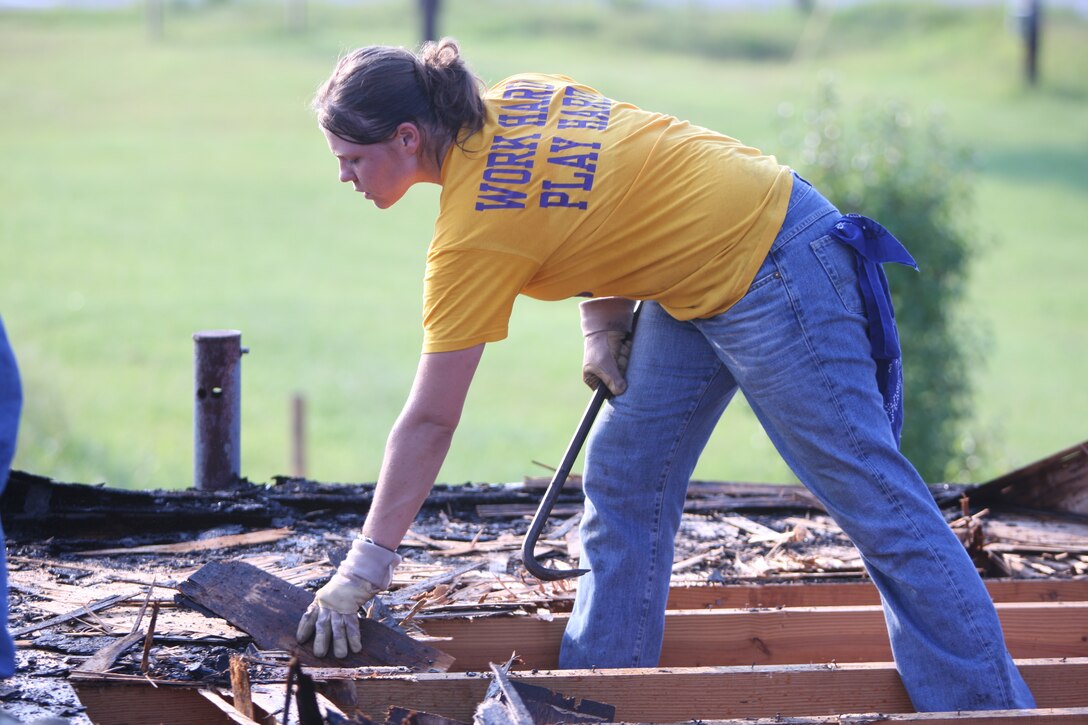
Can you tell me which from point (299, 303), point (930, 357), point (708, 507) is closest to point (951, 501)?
point (708, 507)

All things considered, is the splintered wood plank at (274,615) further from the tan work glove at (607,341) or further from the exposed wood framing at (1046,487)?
the exposed wood framing at (1046,487)

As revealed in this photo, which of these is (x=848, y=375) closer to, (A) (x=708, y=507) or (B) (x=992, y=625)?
(B) (x=992, y=625)

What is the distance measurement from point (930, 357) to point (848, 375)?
5.98 m

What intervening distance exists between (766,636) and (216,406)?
1970 millimetres

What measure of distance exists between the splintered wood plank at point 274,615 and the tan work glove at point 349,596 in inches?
1.9

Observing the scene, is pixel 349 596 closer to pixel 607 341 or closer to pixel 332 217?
pixel 607 341

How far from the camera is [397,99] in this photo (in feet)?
8.43

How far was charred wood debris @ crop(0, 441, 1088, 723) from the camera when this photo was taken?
2705mm

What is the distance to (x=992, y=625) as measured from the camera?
2.66m

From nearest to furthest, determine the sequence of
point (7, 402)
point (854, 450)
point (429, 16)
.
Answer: point (7, 402) → point (854, 450) → point (429, 16)

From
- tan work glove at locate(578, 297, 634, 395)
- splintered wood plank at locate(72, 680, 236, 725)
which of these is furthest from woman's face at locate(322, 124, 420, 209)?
splintered wood plank at locate(72, 680, 236, 725)

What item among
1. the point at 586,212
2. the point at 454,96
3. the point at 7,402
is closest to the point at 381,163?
the point at 454,96

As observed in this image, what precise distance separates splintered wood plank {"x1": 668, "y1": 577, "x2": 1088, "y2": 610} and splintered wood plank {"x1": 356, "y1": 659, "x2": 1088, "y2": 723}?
0.58m

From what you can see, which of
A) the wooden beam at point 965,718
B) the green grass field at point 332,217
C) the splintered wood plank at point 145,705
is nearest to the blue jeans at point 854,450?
the wooden beam at point 965,718
